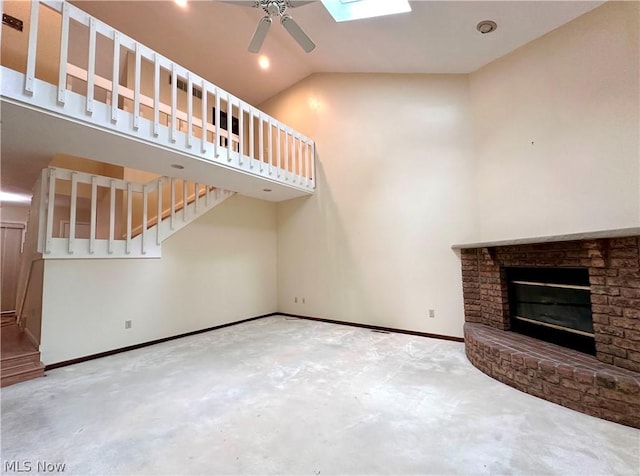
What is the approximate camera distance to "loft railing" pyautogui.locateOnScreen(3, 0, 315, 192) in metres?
2.50

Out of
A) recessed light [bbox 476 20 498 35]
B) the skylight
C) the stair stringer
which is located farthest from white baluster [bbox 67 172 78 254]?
recessed light [bbox 476 20 498 35]

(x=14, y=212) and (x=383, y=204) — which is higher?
(x=14, y=212)

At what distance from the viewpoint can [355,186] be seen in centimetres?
534

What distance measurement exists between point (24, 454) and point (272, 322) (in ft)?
13.0

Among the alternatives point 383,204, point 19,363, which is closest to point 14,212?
point 19,363

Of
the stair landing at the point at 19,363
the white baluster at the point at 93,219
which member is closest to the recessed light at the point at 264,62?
the white baluster at the point at 93,219

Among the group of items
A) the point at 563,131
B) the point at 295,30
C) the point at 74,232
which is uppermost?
the point at 295,30

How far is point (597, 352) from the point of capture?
240 centimetres

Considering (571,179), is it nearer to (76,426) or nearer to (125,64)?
(76,426)

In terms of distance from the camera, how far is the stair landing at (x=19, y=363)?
2990 millimetres

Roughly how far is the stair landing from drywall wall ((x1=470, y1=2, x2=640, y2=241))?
5.94 m

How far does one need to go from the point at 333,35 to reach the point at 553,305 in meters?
4.77

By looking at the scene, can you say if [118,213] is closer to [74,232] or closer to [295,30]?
[74,232]

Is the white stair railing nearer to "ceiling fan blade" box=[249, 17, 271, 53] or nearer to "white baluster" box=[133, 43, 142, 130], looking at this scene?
"white baluster" box=[133, 43, 142, 130]
